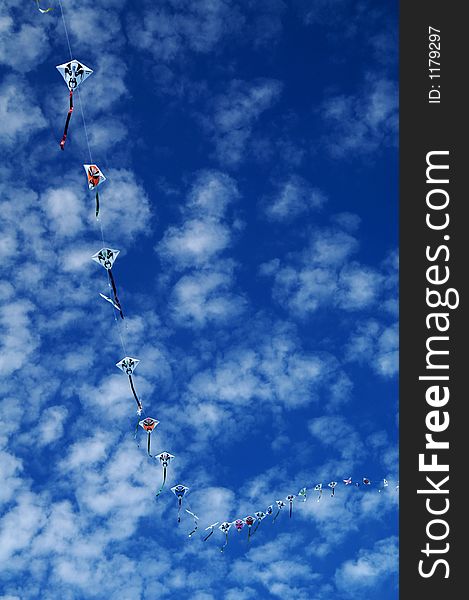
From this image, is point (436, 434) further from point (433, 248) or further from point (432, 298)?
point (433, 248)

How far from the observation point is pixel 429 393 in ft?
33.1

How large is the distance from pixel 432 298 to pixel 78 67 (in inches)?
470

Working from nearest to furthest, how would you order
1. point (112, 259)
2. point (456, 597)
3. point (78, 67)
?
1. point (456, 597)
2. point (78, 67)
3. point (112, 259)

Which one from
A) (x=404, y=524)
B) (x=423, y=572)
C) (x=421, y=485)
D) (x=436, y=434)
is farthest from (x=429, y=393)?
(x=423, y=572)

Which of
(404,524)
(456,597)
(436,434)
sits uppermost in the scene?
(436,434)

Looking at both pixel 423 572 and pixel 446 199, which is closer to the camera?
pixel 423 572

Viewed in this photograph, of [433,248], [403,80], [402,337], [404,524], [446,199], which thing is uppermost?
[403,80]

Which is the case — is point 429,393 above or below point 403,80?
below

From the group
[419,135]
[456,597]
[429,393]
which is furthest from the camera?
[419,135]

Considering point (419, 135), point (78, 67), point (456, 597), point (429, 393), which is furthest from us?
point (78, 67)

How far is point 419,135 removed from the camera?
10.9 metres

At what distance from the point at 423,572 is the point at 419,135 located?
23.7 feet

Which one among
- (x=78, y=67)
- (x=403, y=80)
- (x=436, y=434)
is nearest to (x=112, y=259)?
(x=78, y=67)

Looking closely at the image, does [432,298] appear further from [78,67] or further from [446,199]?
[78,67]
